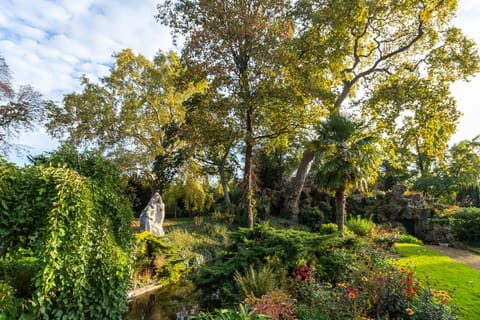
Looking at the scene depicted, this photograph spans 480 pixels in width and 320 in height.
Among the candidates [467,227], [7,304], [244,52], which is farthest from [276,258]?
[467,227]

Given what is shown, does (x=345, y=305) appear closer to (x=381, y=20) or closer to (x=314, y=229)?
(x=314, y=229)

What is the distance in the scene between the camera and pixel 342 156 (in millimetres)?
10438

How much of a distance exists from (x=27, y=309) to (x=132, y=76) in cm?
1816

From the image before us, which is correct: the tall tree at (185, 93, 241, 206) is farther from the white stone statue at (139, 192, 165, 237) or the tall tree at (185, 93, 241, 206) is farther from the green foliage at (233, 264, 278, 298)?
the green foliage at (233, 264, 278, 298)

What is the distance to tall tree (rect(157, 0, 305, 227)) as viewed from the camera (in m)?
11.0

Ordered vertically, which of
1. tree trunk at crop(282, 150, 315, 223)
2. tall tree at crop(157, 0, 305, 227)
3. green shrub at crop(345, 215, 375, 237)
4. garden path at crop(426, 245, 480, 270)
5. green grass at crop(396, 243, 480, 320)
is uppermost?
tall tree at crop(157, 0, 305, 227)

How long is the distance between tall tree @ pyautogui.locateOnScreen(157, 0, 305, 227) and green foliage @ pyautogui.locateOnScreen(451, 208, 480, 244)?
9.15 m

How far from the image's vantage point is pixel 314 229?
53.8ft

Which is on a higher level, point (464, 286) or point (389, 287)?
point (389, 287)

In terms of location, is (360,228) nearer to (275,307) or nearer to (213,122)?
(213,122)

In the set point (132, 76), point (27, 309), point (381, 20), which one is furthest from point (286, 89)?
point (132, 76)

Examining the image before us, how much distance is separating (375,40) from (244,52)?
8547 mm

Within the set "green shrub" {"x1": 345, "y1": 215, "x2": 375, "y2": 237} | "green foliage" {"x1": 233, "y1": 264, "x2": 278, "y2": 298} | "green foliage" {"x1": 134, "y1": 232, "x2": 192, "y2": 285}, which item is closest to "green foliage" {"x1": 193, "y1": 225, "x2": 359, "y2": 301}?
"green foliage" {"x1": 233, "y1": 264, "x2": 278, "y2": 298}

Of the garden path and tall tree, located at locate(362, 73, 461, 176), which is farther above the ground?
tall tree, located at locate(362, 73, 461, 176)
